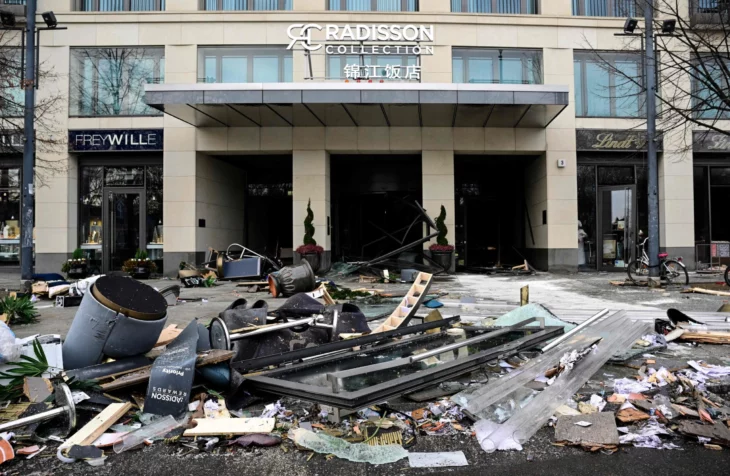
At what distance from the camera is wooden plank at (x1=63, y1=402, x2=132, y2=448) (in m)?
2.88

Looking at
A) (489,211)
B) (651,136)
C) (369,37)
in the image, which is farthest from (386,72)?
(651,136)

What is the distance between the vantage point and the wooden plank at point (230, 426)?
9.90 feet

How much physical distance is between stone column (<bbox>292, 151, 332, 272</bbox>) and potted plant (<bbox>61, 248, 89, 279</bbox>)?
7044 millimetres

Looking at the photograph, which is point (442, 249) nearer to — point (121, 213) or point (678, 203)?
point (678, 203)

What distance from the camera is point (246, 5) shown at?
1673 centimetres

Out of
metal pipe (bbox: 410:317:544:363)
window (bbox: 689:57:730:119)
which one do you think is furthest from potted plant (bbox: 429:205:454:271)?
metal pipe (bbox: 410:317:544:363)

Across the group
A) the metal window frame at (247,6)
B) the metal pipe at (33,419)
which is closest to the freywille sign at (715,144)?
the metal window frame at (247,6)

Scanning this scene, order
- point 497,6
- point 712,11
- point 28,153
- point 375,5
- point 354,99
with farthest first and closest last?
1. point 497,6
2. point 375,5
3. point 354,99
4. point 28,153
5. point 712,11

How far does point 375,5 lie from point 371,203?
7.82 m

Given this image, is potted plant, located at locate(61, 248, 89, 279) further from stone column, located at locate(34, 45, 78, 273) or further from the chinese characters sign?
the chinese characters sign

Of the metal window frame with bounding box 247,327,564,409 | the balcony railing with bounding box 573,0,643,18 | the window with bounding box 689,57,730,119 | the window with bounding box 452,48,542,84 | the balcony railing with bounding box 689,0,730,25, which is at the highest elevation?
the balcony railing with bounding box 573,0,643,18

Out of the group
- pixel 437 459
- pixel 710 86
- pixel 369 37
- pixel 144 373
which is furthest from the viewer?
→ pixel 369 37

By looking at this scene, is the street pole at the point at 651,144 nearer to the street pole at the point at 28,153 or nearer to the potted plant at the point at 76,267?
the street pole at the point at 28,153

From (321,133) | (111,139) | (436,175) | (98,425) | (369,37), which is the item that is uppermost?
(369,37)
